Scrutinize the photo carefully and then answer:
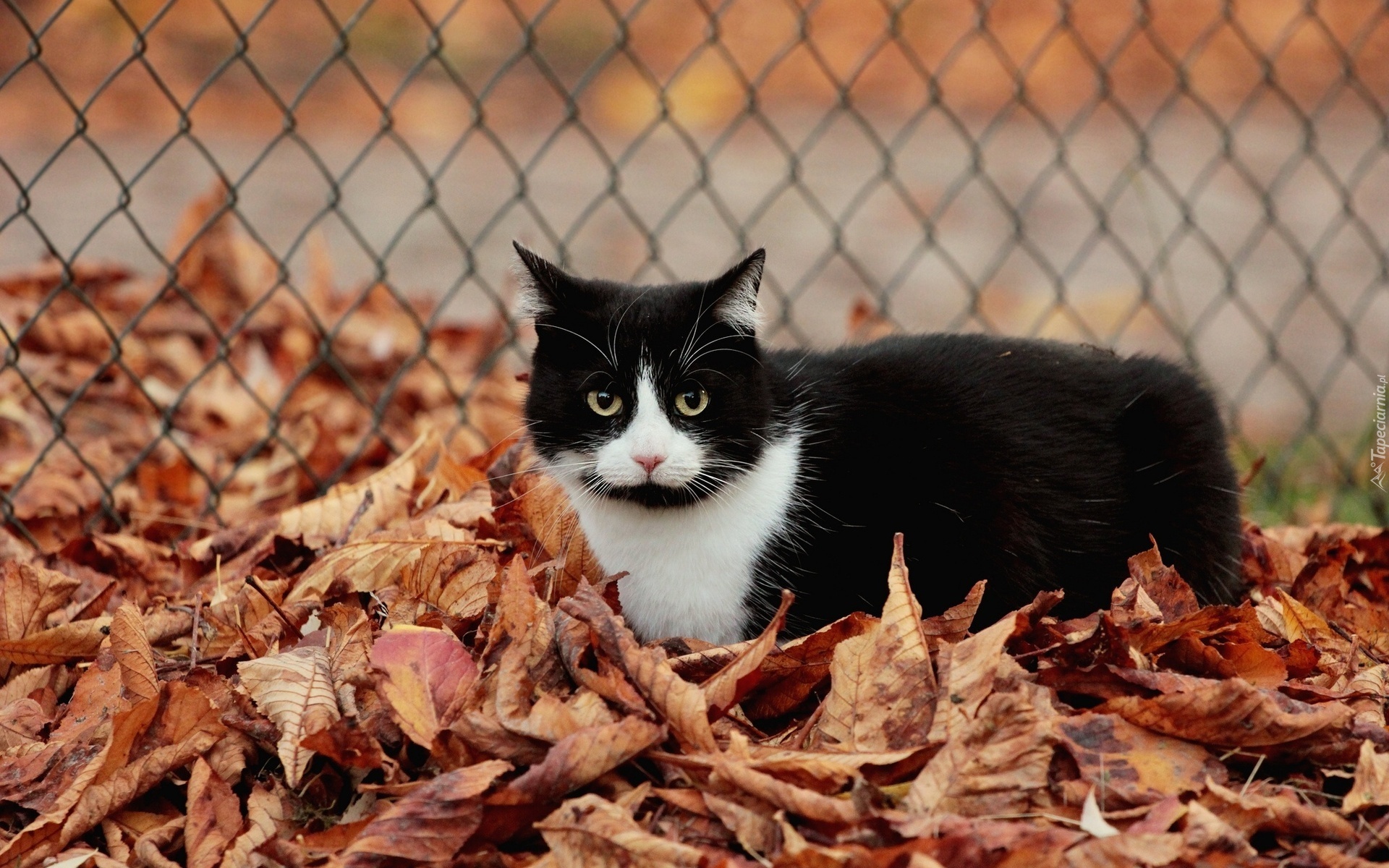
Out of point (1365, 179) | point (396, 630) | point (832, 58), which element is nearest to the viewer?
point (396, 630)

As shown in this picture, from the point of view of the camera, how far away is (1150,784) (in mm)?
1998

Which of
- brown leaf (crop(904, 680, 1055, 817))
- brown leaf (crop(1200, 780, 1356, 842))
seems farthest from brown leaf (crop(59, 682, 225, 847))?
brown leaf (crop(1200, 780, 1356, 842))

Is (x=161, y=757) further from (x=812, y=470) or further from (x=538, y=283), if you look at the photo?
(x=812, y=470)

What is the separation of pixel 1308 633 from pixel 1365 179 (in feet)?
21.2

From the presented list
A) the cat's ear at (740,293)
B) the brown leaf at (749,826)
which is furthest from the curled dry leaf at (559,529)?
the brown leaf at (749,826)

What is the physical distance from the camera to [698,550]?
8.80 ft

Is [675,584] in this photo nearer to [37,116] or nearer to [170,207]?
[170,207]

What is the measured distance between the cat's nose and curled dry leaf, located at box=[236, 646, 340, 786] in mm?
649

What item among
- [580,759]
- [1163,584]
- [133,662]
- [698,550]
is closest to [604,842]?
[580,759]

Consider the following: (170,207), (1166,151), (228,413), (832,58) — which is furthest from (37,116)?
(1166,151)

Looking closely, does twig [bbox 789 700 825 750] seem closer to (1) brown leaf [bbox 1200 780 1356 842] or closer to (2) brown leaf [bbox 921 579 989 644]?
(2) brown leaf [bbox 921 579 989 644]

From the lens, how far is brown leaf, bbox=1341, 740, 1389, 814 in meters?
1.94

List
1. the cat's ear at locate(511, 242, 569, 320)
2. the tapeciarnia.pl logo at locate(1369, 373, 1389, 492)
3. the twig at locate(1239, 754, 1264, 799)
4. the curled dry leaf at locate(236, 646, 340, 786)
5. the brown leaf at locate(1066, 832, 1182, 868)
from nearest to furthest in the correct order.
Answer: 1. the brown leaf at locate(1066, 832, 1182, 868)
2. the twig at locate(1239, 754, 1264, 799)
3. the curled dry leaf at locate(236, 646, 340, 786)
4. the cat's ear at locate(511, 242, 569, 320)
5. the tapeciarnia.pl logo at locate(1369, 373, 1389, 492)

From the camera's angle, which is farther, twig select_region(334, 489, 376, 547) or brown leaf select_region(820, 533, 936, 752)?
twig select_region(334, 489, 376, 547)
